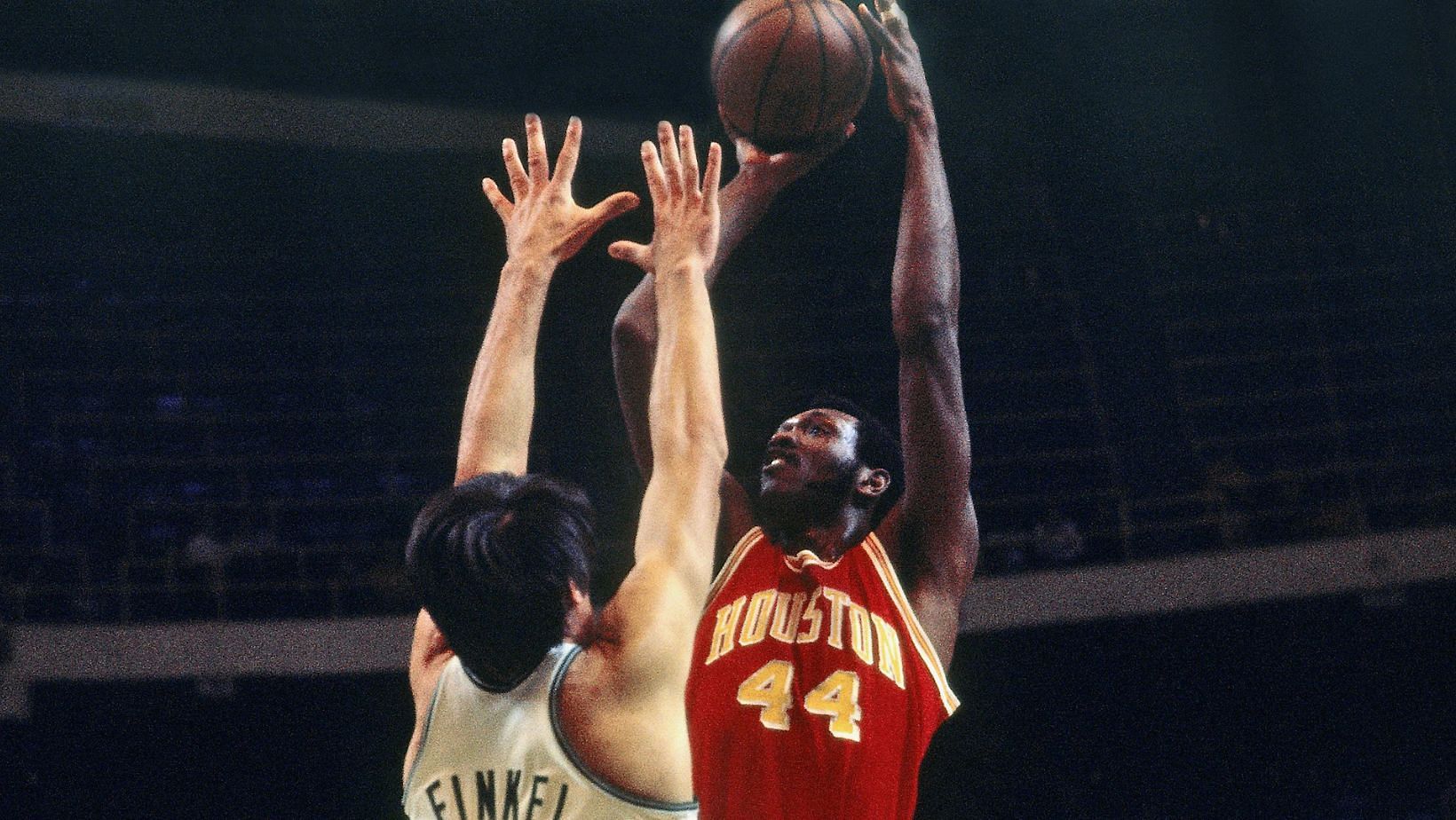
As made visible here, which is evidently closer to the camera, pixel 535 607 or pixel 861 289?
pixel 535 607

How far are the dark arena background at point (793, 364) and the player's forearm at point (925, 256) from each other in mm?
4637

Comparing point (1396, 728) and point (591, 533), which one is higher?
point (591, 533)

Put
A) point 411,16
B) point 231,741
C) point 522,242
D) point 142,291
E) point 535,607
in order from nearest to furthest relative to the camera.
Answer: point 535,607 < point 522,242 < point 231,741 < point 142,291 < point 411,16

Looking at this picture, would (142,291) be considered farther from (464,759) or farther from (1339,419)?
(464,759)

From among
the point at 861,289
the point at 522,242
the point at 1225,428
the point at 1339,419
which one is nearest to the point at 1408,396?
the point at 1339,419

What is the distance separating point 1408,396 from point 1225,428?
3.59 feet

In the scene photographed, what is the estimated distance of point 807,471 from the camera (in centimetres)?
320

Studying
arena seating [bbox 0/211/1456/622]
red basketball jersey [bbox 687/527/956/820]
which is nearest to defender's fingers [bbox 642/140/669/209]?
red basketball jersey [bbox 687/527/956/820]

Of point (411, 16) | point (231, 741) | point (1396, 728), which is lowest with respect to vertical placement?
point (1396, 728)

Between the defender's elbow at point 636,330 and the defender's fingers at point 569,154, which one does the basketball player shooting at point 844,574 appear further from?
the defender's fingers at point 569,154

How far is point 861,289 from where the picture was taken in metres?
9.71

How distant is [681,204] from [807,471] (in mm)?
1261

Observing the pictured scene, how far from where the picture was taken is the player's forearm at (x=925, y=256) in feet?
9.88

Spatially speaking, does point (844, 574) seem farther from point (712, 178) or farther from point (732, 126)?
point (712, 178)
